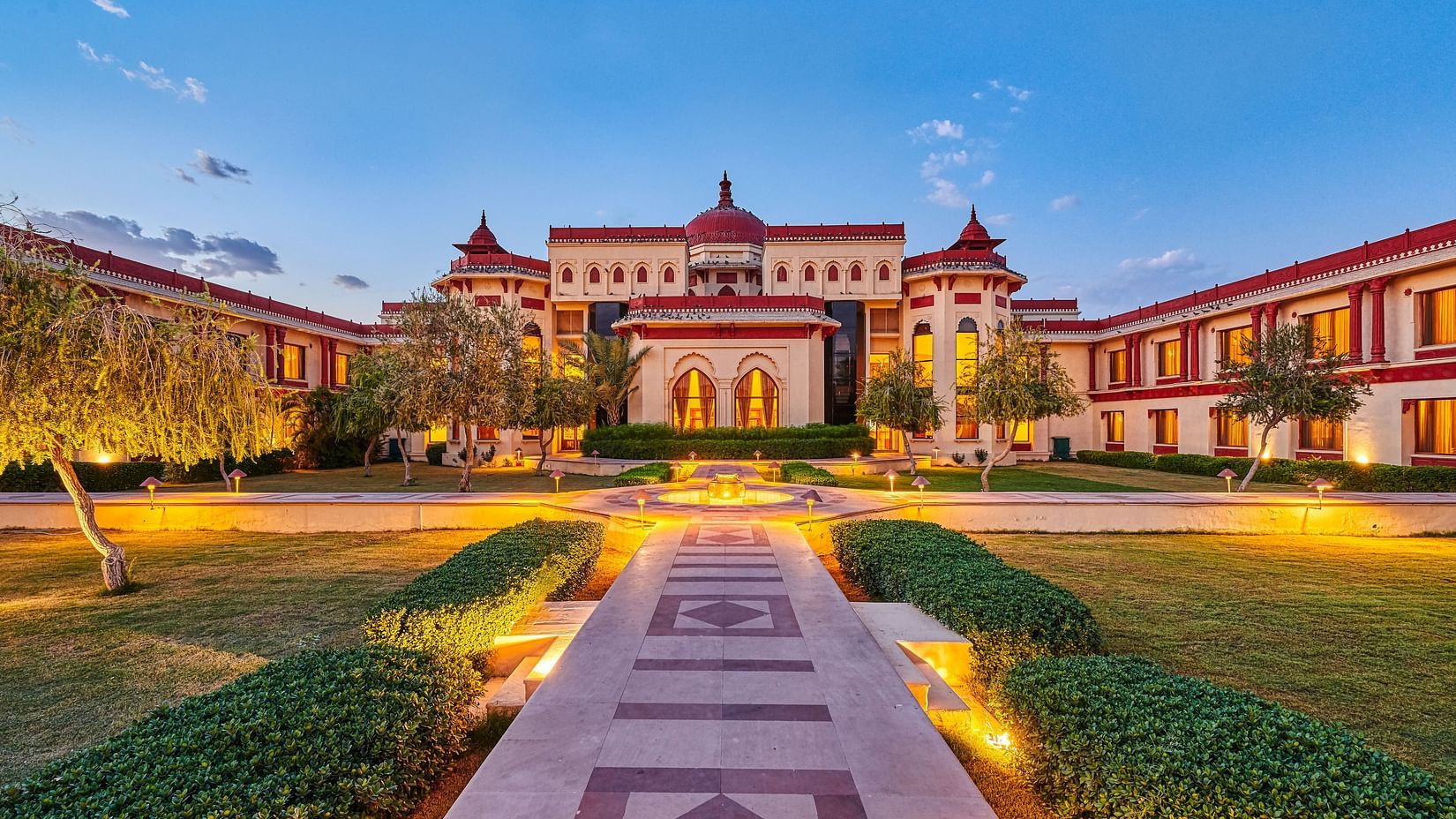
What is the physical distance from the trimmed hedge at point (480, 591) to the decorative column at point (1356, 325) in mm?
24893

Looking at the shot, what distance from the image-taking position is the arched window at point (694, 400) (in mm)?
26125

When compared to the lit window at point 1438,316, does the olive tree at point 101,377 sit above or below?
below

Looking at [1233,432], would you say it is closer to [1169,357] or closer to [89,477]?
[1169,357]

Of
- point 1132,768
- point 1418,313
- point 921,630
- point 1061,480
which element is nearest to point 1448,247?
point 1418,313

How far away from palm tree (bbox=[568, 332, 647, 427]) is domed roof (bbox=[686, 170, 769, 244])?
882cm

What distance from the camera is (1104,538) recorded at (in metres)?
11.9

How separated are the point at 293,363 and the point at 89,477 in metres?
11.1

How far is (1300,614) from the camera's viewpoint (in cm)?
711

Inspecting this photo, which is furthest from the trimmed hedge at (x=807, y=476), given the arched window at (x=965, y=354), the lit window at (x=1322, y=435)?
the lit window at (x=1322, y=435)

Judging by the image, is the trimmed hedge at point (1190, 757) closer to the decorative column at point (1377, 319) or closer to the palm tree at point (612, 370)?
the palm tree at point (612, 370)

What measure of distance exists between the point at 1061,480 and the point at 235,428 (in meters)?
22.3

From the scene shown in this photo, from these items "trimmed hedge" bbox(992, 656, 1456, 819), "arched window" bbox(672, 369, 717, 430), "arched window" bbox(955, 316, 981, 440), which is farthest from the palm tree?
"trimmed hedge" bbox(992, 656, 1456, 819)

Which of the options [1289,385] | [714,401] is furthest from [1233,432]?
[714,401]

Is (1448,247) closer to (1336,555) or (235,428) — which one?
Result: (1336,555)
